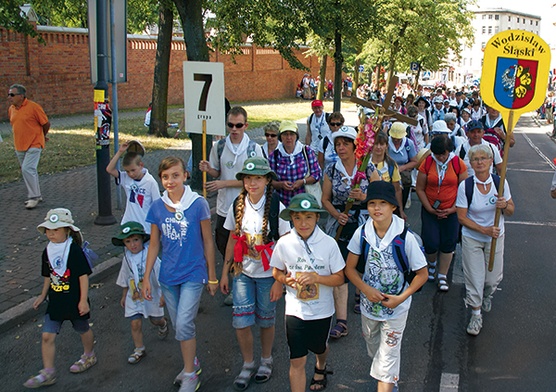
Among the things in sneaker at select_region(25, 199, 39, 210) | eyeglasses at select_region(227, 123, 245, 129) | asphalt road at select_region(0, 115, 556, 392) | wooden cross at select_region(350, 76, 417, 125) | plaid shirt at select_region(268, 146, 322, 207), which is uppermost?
wooden cross at select_region(350, 76, 417, 125)

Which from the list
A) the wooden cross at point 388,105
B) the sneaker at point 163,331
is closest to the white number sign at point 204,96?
the wooden cross at point 388,105

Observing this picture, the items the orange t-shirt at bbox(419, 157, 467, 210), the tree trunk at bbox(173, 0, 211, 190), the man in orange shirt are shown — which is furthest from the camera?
the tree trunk at bbox(173, 0, 211, 190)

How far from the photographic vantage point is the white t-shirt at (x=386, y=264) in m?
4.02

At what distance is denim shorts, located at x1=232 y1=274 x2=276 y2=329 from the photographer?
4555 millimetres

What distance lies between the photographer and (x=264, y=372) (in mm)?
4738

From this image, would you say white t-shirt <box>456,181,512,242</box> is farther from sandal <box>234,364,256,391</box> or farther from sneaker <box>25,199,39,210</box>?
sneaker <box>25,199,39,210</box>

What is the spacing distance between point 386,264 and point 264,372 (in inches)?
57.0

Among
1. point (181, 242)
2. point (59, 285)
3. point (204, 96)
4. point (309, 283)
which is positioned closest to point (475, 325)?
point (309, 283)

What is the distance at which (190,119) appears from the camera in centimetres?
643

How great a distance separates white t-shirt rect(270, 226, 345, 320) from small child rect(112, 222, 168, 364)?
150 centimetres

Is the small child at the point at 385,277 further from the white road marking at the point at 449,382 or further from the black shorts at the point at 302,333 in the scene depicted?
the white road marking at the point at 449,382

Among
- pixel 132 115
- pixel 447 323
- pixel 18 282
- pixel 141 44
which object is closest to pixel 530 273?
pixel 447 323

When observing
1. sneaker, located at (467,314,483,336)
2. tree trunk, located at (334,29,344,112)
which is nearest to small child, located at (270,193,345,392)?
sneaker, located at (467,314,483,336)

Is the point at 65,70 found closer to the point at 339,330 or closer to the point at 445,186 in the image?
the point at 445,186
